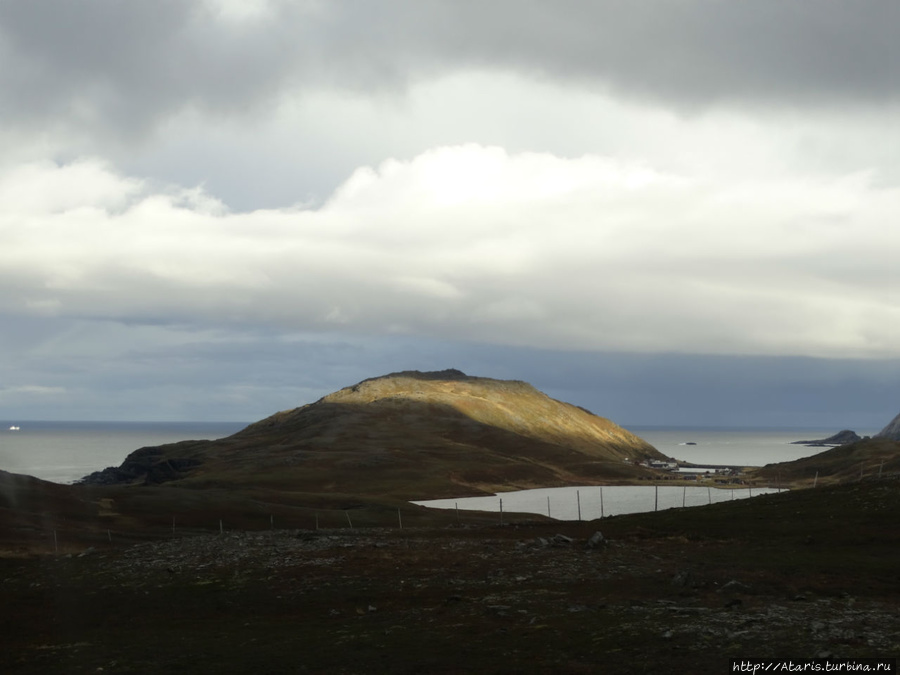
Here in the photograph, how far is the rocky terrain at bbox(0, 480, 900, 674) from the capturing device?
2842cm

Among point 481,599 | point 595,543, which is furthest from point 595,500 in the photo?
point 481,599

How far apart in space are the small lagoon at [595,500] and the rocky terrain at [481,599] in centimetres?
6807

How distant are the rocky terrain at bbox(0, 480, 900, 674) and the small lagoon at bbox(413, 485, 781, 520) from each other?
68069mm

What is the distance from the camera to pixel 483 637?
31344mm

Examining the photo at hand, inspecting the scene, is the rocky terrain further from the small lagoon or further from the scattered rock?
the small lagoon

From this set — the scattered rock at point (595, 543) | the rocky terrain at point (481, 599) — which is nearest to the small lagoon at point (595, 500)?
the rocky terrain at point (481, 599)

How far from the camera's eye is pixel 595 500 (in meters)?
154

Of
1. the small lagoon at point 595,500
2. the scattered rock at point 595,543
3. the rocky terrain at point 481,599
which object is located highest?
the scattered rock at point 595,543

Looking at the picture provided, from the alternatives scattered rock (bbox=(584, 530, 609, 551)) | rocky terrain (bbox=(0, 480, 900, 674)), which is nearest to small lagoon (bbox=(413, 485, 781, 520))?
rocky terrain (bbox=(0, 480, 900, 674))

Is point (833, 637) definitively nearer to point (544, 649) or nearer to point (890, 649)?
point (890, 649)

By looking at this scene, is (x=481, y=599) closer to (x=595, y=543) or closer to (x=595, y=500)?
(x=595, y=543)

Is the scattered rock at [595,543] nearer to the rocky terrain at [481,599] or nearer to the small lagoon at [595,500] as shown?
the rocky terrain at [481,599]

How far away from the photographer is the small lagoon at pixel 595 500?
438 ft

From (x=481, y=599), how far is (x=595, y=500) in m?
120
